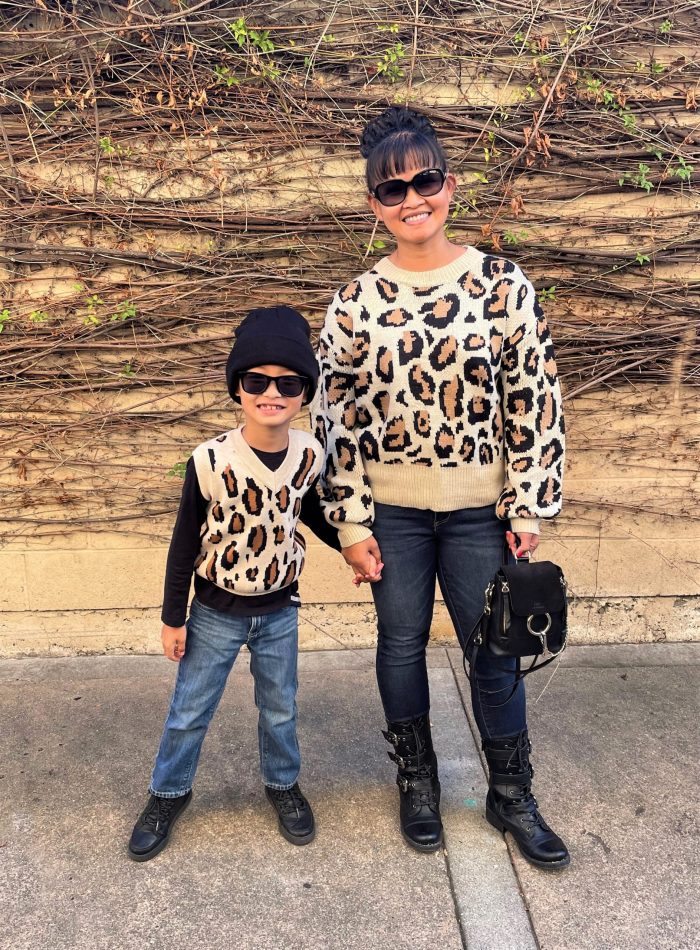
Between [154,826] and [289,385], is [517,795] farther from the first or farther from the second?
[289,385]

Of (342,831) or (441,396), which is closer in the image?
(441,396)

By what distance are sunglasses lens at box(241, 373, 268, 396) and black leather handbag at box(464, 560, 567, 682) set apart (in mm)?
749

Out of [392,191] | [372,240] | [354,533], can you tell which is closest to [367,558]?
[354,533]

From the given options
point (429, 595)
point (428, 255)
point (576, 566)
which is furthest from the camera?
point (576, 566)

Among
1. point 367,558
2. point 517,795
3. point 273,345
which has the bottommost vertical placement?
point 517,795

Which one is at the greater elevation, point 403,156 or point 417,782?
point 403,156

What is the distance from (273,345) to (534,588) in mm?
871

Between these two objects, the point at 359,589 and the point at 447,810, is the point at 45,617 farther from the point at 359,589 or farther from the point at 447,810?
the point at 447,810

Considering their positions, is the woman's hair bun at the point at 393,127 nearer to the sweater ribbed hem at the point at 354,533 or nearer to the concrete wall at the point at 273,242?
the sweater ribbed hem at the point at 354,533


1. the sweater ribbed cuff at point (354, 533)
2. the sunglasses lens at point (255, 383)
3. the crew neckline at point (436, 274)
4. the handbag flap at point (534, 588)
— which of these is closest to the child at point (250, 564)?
the sunglasses lens at point (255, 383)

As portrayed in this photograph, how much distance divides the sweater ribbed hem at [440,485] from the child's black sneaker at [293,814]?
0.92 m

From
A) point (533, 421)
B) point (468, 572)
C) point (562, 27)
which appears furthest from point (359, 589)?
point (562, 27)

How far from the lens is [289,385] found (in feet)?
5.98

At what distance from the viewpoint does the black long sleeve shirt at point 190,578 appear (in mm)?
1918
